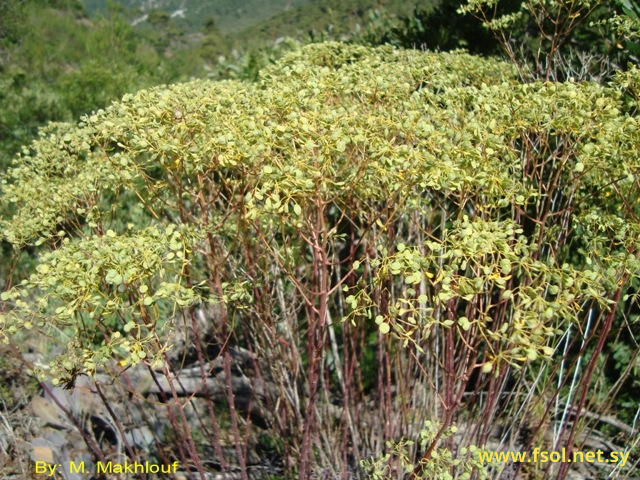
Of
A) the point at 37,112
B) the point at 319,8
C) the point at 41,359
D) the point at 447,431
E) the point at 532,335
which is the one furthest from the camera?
the point at 319,8

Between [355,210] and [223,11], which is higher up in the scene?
[223,11]

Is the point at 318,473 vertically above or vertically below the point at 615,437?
above

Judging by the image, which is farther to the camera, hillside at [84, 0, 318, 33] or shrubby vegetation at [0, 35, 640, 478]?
hillside at [84, 0, 318, 33]

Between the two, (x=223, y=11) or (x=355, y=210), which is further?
(x=223, y=11)

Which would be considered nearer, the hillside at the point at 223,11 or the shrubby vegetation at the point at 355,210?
the shrubby vegetation at the point at 355,210

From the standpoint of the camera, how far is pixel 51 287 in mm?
1990

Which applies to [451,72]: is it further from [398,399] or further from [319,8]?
[319,8]

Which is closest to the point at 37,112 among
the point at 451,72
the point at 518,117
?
the point at 451,72

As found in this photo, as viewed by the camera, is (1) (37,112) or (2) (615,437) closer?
(2) (615,437)

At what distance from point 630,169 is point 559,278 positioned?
0.70 metres

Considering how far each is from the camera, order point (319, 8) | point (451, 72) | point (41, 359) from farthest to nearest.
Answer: point (319, 8), point (41, 359), point (451, 72)

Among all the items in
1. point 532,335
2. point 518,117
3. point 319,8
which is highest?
point 319,8

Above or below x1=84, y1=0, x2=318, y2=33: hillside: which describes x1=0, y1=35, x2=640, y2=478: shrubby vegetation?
below

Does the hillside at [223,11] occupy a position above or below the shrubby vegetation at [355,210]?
above
